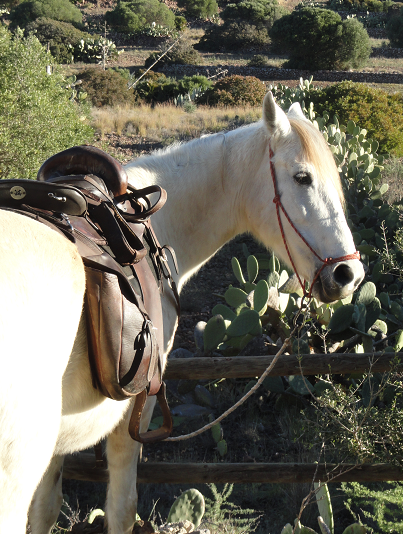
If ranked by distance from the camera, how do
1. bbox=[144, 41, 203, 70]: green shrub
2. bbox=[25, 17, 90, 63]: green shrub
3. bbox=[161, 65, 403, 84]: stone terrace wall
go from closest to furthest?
bbox=[161, 65, 403, 84]: stone terrace wall → bbox=[25, 17, 90, 63]: green shrub → bbox=[144, 41, 203, 70]: green shrub

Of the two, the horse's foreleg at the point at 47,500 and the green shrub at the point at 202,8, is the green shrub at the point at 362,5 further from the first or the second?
the horse's foreleg at the point at 47,500

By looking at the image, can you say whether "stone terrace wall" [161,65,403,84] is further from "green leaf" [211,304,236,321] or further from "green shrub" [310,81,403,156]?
"green leaf" [211,304,236,321]

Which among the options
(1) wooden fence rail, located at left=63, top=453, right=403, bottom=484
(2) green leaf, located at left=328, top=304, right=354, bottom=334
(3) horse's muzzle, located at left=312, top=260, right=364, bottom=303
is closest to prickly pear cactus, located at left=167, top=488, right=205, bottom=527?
(1) wooden fence rail, located at left=63, top=453, right=403, bottom=484

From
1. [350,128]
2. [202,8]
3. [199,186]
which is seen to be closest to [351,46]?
[350,128]

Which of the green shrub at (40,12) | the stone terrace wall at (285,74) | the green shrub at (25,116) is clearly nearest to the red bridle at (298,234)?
the green shrub at (25,116)

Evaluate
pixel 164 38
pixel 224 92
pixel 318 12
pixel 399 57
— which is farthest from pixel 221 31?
pixel 224 92

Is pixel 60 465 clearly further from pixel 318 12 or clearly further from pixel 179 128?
pixel 318 12

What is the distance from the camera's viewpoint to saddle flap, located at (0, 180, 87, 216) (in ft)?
4.98

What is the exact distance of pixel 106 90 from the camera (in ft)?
61.5

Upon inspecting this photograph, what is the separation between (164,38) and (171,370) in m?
44.7

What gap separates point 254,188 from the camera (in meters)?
2.25

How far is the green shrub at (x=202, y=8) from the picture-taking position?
49656 millimetres

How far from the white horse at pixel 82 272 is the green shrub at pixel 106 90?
1751 cm

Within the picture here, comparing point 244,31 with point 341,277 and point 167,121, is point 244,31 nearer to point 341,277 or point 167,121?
A: point 167,121
